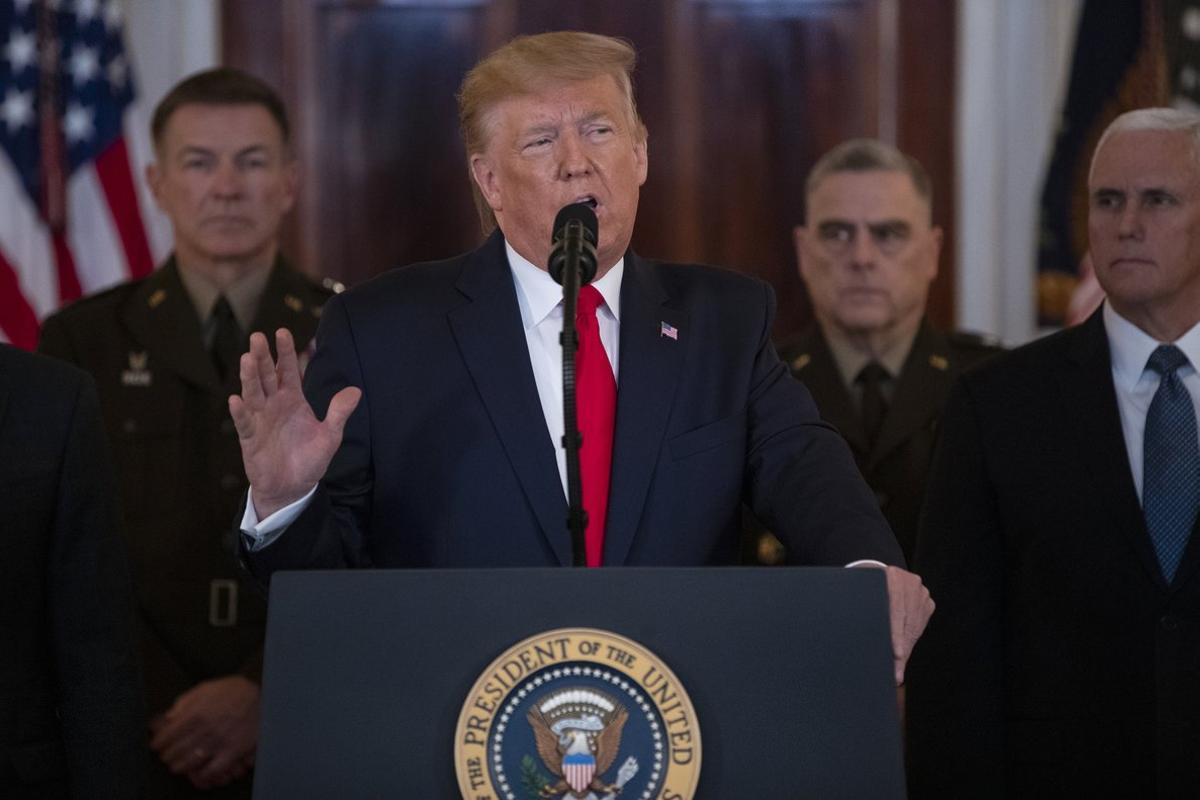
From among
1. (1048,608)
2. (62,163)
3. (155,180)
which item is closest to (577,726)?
(1048,608)

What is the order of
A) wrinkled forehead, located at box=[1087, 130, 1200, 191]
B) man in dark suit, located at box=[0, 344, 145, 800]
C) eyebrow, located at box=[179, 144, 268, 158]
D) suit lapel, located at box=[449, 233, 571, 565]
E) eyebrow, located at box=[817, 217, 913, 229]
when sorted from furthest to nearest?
eyebrow, located at box=[817, 217, 913, 229] < eyebrow, located at box=[179, 144, 268, 158] < wrinkled forehead, located at box=[1087, 130, 1200, 191] < man in dark suit, located at box=[0, 344, 145, 800] < suit lapel, located at box=[449, 233, 571, 565]

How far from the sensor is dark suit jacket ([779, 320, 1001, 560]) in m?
3.37

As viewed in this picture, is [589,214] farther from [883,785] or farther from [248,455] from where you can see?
[883,785]

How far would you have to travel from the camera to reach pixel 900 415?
343 cm

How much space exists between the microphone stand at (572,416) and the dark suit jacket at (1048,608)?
1.21m

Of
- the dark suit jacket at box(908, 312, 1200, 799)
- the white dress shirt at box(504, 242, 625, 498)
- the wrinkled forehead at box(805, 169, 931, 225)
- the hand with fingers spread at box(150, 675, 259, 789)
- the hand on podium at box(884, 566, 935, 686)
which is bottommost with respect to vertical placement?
the hand with fingers spread at box(150, 675, 259, 789)

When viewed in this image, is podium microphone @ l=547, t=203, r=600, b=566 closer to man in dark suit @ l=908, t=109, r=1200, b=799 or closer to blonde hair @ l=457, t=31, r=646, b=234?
blonde hair @ l=457, t=31, r=646, b=234

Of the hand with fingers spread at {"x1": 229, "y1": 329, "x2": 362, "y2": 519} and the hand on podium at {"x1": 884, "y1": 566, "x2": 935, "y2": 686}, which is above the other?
the hand with fingers spread at {"x1": 229, "y1": 329, "x2": 362, "y2": 519}

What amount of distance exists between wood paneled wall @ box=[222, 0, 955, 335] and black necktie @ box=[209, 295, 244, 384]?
132 centimetres

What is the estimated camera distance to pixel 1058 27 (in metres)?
4.71

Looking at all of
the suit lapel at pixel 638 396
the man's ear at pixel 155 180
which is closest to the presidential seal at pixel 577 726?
the suit lapel at pixel 638 396

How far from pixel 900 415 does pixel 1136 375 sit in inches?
30.2

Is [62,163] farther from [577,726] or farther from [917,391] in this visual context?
[577,726]

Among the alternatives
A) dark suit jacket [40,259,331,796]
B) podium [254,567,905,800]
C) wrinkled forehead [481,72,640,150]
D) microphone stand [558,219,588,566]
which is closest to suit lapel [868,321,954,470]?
dark suit jacket [40,259,331,796]
